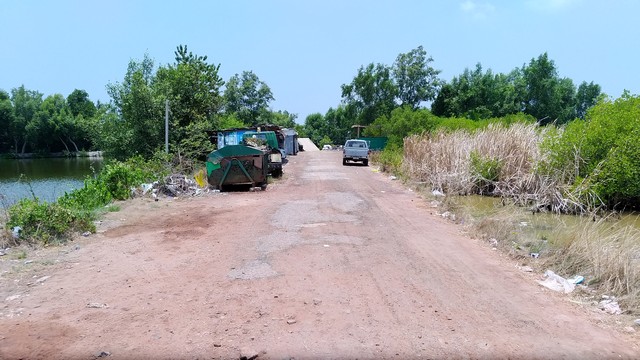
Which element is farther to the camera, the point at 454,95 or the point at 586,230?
the point at 454,95

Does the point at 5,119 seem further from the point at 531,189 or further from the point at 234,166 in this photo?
the point at 531,189

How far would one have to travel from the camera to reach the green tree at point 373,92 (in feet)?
205

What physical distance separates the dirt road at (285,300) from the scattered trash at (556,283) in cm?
21

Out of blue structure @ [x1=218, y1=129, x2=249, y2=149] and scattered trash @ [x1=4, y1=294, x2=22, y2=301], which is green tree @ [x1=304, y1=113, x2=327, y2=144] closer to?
blue structure @ [x1=218, y1=129, x2=249, y2=149]

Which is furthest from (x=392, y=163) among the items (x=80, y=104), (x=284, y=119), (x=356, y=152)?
(x=80, y=104)

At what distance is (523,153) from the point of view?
55.2 feet

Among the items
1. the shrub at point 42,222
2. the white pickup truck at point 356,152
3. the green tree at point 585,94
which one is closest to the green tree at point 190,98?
the white pickup truck at point 356,152

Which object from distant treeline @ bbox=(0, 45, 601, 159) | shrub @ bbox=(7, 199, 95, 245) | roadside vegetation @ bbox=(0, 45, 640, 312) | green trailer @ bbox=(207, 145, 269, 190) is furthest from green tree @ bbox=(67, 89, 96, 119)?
shrub @ bbox=(7, 199, 95, 245)

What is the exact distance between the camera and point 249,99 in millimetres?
58750

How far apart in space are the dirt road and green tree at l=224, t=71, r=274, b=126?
4939 cm

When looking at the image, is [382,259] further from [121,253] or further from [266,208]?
[266,208]

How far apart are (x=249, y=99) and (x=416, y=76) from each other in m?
24.8

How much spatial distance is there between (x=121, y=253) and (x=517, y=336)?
6324 millimetres

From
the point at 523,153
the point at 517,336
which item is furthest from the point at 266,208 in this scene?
the point at 523,153
